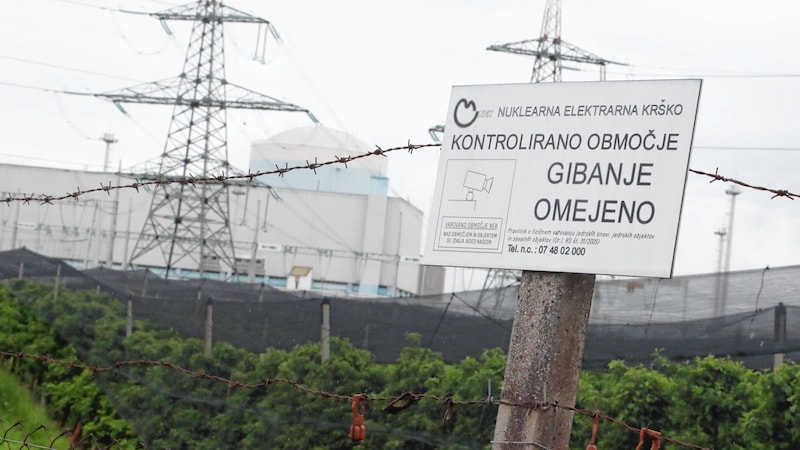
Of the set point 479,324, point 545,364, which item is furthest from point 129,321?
point 545,364

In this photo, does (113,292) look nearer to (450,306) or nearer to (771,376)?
(450,306)

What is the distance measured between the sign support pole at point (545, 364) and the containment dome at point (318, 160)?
61382 mm

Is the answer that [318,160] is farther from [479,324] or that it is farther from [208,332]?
[479,324]

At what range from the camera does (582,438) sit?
9859mm

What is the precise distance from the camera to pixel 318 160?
219 ft

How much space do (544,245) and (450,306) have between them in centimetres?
902

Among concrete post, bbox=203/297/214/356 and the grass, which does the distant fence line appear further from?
the grass

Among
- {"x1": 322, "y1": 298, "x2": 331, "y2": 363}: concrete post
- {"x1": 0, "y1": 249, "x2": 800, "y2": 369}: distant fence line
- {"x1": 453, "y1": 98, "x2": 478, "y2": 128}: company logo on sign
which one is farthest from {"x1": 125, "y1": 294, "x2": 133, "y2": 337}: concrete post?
{"x1": 453, "y1": 98, "x2": 478, "y2": 128}: company logo on sign

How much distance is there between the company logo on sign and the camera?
4.21 m

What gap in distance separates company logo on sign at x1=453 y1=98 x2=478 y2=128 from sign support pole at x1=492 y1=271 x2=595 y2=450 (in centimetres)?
66

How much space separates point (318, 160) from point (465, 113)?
62.7 metres

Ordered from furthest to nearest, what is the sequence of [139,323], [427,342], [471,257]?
[139,323], [427,342], [471,257]

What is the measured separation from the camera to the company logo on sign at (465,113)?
13.8 ft

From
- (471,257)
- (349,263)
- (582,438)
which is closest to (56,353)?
(582,438)
